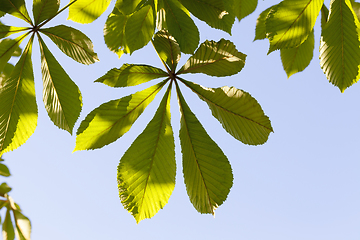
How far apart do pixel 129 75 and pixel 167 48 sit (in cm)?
23

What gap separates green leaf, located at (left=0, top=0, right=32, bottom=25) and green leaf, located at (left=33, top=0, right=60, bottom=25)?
2.7 inches

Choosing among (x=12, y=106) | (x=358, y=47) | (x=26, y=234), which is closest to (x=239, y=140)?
(x=358, y=47)

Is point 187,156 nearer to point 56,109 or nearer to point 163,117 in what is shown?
point 163,117

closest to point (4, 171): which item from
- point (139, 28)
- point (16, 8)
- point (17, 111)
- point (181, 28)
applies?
point (17, 111)

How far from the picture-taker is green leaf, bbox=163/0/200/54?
148cm

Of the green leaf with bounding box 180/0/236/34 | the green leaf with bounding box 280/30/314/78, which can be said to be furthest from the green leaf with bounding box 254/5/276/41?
the green leaf with bounding box 180/0/236/34

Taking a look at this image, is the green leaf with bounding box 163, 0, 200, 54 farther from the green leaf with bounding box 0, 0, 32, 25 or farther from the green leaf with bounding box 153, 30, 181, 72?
the green leaf with bounding box 0, 0, 32, 25

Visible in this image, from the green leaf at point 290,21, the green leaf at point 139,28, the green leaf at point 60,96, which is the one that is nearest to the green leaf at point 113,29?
the green leaf at point 139,28

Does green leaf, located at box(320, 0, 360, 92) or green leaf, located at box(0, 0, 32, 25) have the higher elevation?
green leaf, located at box(0, 0, 32, 25)

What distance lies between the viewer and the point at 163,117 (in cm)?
147

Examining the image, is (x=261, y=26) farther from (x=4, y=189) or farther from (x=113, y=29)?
(x=4, y=189)

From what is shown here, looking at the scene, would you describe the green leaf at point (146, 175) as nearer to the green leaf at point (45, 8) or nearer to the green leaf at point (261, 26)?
the green leaf at point (45, 8)

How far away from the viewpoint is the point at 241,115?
1315 mm

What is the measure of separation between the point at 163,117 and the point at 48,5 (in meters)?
0.80
